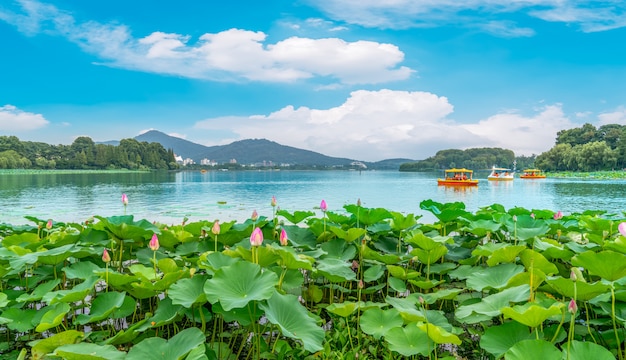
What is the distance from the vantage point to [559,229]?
2.97 m

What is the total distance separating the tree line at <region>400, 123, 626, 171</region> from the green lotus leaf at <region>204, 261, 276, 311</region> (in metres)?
71.6

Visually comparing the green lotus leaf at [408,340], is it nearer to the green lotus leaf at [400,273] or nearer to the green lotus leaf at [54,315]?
the green lotus leaf at [400,273]

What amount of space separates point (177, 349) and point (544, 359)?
51.7 inches

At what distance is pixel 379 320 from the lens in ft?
6.39

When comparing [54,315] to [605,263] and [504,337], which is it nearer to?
[504,337]

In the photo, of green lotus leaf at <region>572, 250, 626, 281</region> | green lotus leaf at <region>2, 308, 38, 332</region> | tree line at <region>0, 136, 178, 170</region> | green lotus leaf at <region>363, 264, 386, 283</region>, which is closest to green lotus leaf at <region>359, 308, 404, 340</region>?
green lotus leaf at <region>363, 264, 386, 283</region>

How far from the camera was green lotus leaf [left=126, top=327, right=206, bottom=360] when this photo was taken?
58.3 inches

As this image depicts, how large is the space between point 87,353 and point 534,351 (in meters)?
1.59

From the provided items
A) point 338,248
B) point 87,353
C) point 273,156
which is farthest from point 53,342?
point 273,156

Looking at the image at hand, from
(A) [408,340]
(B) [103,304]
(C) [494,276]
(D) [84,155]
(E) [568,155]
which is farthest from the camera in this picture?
(D) [84,155]

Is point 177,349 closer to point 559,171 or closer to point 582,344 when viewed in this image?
point 582,344

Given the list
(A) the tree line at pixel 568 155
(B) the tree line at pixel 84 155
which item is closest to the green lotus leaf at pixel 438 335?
(A) the tree line at pixel 568 155

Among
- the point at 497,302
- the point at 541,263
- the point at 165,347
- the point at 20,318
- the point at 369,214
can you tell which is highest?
the point at 369,214

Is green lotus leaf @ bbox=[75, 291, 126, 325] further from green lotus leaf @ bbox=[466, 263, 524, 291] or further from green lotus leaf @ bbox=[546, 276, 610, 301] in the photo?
green lotus leaf @ bbox=[546, 276, 610, 301]
